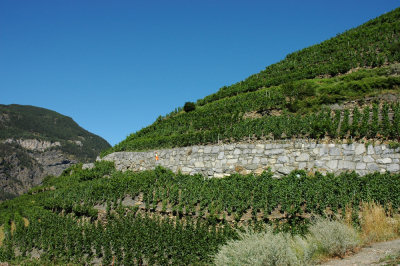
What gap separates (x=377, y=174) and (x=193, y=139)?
9490 millimetres

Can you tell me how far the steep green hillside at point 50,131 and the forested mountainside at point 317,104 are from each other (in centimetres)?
11419

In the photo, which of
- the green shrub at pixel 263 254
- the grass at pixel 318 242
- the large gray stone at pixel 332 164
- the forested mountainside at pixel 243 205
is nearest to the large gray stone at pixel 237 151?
the forested mountainside at pixel 243 205

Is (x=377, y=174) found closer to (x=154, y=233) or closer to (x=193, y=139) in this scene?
(x=154, y=233)

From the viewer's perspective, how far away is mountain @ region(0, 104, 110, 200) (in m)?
108

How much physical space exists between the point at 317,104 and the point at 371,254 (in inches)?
408

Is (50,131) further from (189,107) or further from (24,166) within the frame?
(189,107)

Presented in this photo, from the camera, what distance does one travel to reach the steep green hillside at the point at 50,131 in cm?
13538

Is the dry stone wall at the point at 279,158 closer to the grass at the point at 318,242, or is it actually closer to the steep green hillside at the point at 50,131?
the grass at the point at 318,242

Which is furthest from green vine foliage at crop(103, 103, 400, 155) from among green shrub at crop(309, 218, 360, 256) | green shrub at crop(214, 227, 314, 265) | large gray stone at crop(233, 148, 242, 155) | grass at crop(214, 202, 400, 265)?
green shrub at crop(214, 227, 314, 265)

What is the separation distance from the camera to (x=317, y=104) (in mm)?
15031

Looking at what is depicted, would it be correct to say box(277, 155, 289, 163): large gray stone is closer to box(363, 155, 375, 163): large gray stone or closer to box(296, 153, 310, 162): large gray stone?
box(296, 153, 310, 162): large gray stone

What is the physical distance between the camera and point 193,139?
16.4 meters

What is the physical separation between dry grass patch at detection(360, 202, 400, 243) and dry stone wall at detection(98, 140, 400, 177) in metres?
2.61

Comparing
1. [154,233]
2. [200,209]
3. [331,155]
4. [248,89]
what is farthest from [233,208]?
[248,89]
